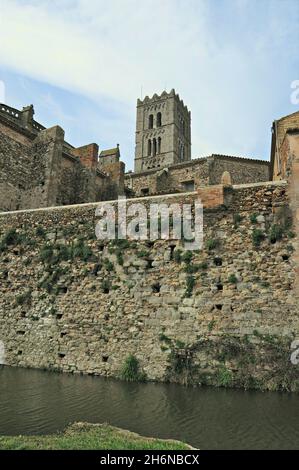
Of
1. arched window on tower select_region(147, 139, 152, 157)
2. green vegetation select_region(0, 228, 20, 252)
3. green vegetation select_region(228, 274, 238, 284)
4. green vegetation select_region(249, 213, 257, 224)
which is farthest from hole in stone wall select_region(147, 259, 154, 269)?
arched window on tower select_region(147, 139, 152, 157)

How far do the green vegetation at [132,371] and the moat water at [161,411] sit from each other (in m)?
0.33

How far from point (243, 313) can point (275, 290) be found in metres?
1.04

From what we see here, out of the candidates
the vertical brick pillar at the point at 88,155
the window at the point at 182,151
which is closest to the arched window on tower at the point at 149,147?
the window at the point at 182,151

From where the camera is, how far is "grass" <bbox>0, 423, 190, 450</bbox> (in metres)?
4.91

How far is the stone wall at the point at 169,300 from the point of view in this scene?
921cm

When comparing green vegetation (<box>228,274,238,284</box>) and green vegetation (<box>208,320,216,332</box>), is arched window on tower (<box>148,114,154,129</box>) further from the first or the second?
green vegetation (<box>208,320,216,332</box>)

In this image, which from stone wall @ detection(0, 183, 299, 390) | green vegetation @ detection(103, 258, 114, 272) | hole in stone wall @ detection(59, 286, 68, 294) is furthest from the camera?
hole in stone wall @ detection(59, 286, 68, 294)

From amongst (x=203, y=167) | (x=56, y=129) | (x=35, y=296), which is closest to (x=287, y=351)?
(x=35, y=296)

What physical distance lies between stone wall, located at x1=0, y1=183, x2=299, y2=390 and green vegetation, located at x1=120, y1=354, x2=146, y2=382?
0.50 ft

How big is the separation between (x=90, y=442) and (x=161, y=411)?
2299mm

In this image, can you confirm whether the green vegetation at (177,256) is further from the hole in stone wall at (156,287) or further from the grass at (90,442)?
the grass at (90,442)

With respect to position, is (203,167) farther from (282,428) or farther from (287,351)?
(282,428)

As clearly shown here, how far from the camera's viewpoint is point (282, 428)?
6027mm

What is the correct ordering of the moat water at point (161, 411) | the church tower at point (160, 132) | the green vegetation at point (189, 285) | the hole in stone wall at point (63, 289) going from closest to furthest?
the moat water at point (161, 411), the green vegetation at point (189, 285), the hole in stone wall at point (63, 289), the church tower at point (160, 132)
